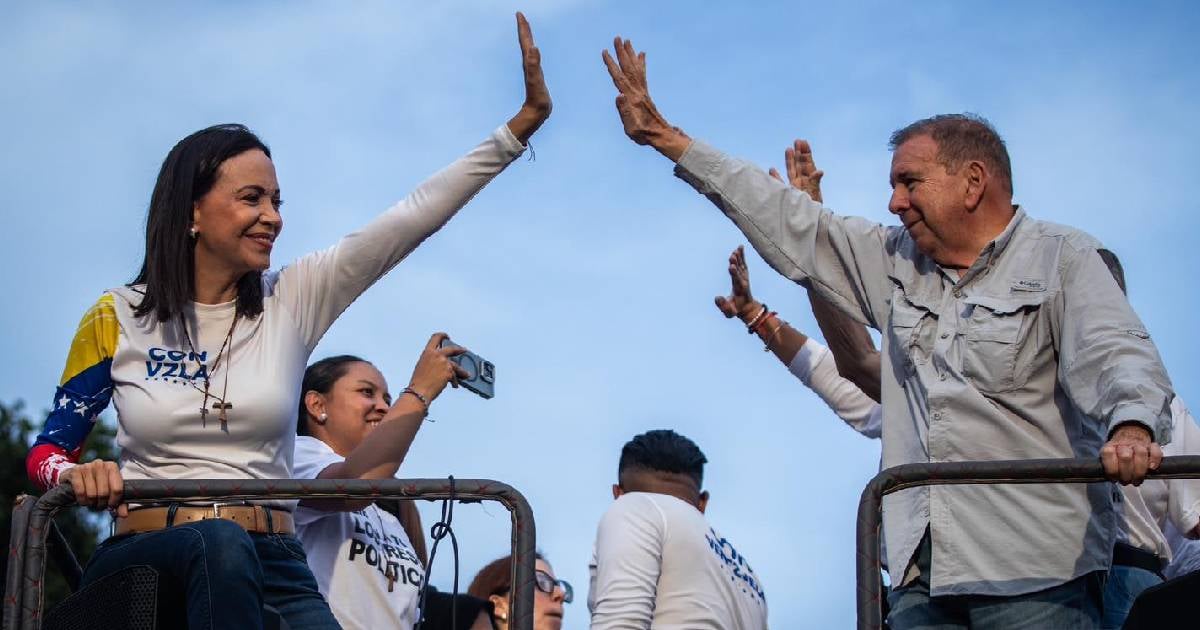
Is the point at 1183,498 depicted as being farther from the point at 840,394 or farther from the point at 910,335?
the point at 840,394

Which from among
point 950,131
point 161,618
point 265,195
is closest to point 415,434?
point 265,195

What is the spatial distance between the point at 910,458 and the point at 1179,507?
132 cm

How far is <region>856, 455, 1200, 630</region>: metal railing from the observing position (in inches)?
151

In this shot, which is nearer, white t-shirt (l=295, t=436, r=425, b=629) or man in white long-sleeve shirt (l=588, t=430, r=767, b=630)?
white t-shirt (l=295, t=436, r=425, b=629)

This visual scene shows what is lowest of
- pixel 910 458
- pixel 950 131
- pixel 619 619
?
pixel 619 619

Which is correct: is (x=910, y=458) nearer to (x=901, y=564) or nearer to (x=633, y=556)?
(x=901, y=564)

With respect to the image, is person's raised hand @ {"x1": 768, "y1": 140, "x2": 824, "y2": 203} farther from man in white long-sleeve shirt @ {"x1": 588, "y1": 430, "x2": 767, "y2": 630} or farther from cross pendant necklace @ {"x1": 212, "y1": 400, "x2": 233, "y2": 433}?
cross pendant necklace @ {"x1": 212, "y1": 400, "x2": 233, "y2": 433}

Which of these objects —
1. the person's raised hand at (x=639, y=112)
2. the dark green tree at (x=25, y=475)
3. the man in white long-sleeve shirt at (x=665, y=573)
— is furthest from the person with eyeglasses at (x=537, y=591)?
the dark green tree at (x=25, y=475)

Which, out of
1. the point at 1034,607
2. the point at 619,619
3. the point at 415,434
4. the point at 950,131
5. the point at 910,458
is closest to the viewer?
the point at 1034,607

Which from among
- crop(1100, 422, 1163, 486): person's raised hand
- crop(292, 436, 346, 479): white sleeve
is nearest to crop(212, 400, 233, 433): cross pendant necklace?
crop(292, 436, 346, 479): white sleeve

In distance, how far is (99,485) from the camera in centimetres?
421

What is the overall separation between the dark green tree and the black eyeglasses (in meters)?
13.3

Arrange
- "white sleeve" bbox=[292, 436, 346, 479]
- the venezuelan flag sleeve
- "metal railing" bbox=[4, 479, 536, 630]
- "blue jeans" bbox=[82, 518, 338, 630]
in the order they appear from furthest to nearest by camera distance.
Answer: "white sleeve" bbox=[292, 436, 346, 479]
the venezuelan flag sleeve
"metal railing" bbox=[4, 479, 536, 630]
"blue jeans" bbox=[82, 518, 338, 630]

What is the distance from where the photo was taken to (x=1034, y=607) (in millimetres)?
4098
